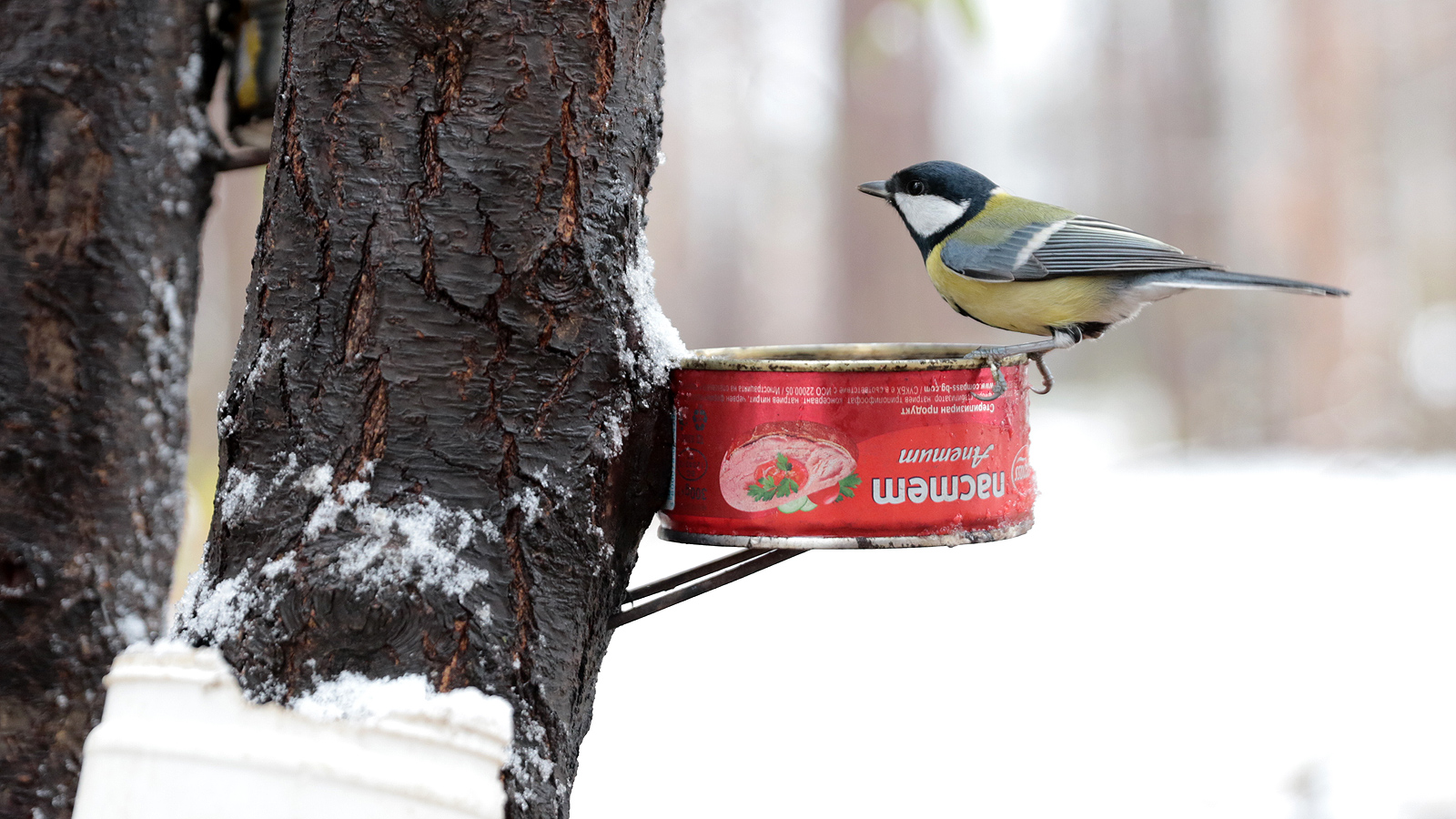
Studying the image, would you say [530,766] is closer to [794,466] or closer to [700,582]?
[700,582]

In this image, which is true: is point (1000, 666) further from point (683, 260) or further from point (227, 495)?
point (683, 260)

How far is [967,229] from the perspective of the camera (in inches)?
89.7

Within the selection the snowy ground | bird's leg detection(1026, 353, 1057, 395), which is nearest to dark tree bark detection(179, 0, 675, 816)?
bird's leg detection(1026, 353, 1057, 395)

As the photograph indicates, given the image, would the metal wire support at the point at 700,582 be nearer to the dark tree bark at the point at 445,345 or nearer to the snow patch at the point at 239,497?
the dark tree bark at the point at 445,345

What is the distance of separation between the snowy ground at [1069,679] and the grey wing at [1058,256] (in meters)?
1.89

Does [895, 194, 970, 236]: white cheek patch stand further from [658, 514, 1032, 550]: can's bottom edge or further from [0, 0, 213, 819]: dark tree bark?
[0, 0, 213, 819]: dark tree bark

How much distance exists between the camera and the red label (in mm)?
1452

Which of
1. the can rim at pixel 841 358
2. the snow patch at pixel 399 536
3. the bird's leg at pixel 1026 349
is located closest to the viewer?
the snow patch at pixel 399 536

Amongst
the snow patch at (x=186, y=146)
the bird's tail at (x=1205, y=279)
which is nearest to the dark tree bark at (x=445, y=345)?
the snow patch at (x=186, y=146)

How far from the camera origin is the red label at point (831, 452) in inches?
57.2

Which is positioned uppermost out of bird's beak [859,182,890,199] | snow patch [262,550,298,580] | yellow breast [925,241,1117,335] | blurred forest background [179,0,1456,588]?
blurred forest background [179,0,1456,588]

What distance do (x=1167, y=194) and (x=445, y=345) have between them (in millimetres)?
10838

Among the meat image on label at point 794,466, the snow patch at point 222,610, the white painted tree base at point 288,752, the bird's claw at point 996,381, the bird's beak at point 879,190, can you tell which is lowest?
the white painted tree base at point 288,752

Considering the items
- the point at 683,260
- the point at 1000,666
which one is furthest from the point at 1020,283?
the point at 683,260
